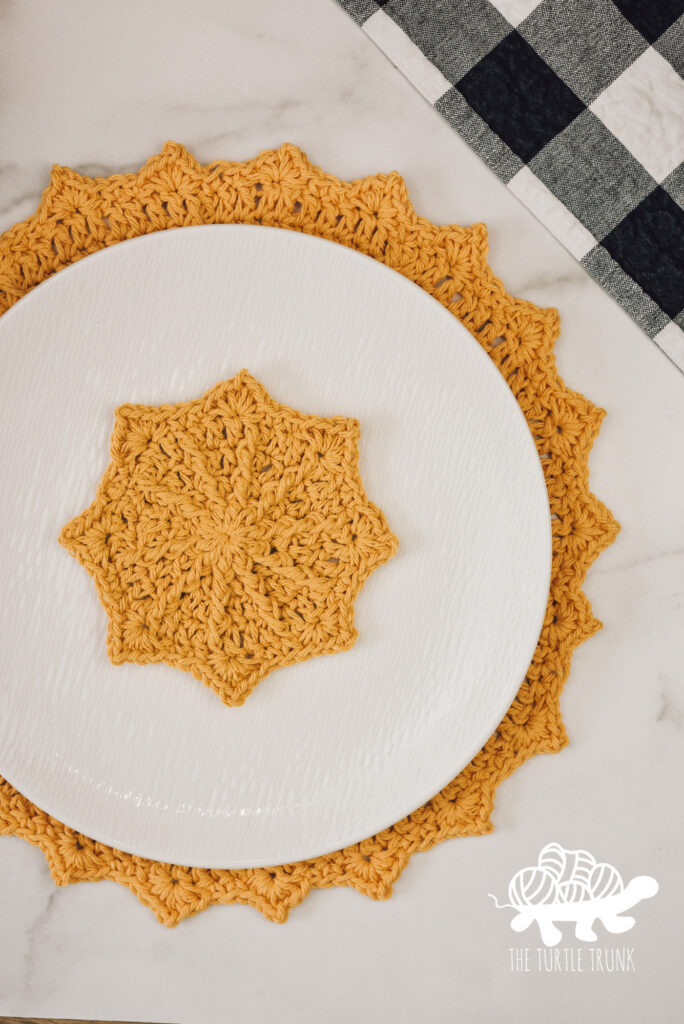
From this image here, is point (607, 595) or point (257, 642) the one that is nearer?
point (257, 642)

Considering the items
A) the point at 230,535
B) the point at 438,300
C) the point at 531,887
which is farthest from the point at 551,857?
the point at 438,300

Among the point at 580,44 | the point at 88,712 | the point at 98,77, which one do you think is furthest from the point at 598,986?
the point at 98,77

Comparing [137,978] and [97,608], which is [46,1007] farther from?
[97,608]

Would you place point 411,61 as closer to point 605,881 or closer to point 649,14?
point 649,14

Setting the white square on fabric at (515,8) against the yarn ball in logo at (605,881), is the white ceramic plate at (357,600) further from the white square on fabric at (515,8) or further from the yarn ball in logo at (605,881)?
the white square on fabric at (515,8)

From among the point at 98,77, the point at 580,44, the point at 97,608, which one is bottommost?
the point at 97,608

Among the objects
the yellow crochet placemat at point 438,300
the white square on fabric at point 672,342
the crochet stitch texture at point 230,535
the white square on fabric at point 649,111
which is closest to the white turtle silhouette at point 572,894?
the yellow crochet placemat at point 438,300
